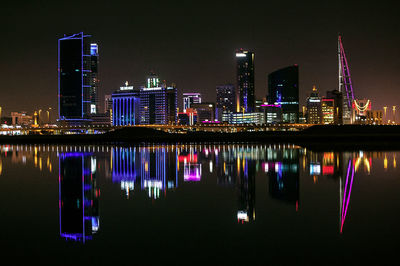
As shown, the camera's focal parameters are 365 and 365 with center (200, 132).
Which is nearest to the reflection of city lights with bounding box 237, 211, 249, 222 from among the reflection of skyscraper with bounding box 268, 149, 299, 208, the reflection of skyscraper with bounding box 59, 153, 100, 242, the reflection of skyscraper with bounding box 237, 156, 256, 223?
the reflection of skyscraper with bounding box 237, 156, 256, 223

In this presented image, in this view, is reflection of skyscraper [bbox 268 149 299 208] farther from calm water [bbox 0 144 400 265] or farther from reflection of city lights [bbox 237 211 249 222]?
reflection of city lights [bbox 237 211 249 222]

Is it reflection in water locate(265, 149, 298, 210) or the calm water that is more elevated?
reflection in water locate(265, 149, 298, 210)

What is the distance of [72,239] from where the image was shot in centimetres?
870

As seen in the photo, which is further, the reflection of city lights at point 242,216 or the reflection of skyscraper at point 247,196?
the reflection of skyscraper at point 247,196

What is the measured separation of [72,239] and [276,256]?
4772 millimetres

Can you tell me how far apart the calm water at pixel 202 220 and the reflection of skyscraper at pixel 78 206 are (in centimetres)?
3

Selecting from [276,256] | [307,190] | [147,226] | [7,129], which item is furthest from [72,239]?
[7,129]

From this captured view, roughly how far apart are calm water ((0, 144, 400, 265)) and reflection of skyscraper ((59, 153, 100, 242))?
3 cm

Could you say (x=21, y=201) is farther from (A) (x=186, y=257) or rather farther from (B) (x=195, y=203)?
(A) (x=186, y=257)

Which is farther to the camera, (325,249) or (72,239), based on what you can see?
(72,239)

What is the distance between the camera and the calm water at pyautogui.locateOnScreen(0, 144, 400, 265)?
7512mm

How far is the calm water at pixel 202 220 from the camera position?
751 cm

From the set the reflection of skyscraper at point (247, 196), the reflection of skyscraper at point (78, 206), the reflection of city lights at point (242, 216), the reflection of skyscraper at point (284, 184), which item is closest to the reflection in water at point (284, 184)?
the reflection of skyscraper at point (284, 184)

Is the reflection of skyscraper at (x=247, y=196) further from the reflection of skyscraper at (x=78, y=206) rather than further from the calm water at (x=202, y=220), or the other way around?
the reflection of skyscraper at (x=78, y=206)
